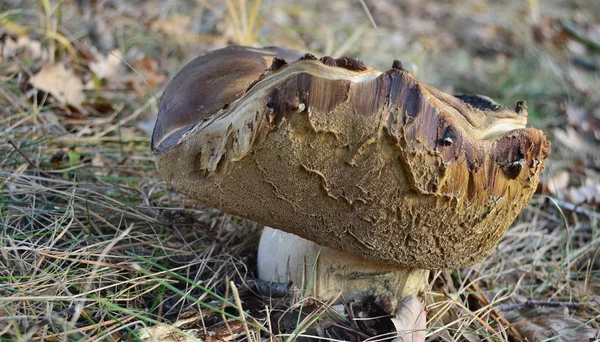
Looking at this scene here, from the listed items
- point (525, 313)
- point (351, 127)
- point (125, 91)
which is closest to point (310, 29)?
point (125, 91)

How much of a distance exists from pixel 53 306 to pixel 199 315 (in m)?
0.43

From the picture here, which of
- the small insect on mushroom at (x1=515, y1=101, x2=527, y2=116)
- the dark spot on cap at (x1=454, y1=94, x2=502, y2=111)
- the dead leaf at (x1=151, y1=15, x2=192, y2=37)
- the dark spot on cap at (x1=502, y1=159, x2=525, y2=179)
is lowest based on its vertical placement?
the dead leaf at (x1=151, y1=15, x2=192, y2=37)

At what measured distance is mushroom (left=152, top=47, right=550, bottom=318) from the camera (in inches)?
52.3

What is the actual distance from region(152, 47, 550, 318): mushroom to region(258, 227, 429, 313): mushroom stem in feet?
0.21

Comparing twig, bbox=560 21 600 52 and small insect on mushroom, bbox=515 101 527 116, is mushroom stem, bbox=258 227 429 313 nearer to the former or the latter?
small insect on mushroom, bbox=515 101 527 116

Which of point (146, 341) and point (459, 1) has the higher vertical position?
point (459, 1)

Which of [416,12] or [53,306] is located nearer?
[53,306]

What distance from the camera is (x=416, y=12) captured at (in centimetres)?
761

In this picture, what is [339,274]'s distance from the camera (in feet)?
6.09

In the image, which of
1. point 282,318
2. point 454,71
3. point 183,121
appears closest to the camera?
point 183,121

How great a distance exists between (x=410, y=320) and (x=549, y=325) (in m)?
0.62

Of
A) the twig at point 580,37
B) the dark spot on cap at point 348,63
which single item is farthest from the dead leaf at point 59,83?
the twig at point 580,37

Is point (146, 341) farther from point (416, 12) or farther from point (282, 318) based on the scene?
point (416, 12)

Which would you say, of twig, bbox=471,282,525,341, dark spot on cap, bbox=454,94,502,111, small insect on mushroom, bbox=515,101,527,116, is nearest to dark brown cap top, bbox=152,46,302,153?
dark spot on cap, bbox=454,94,502,111
